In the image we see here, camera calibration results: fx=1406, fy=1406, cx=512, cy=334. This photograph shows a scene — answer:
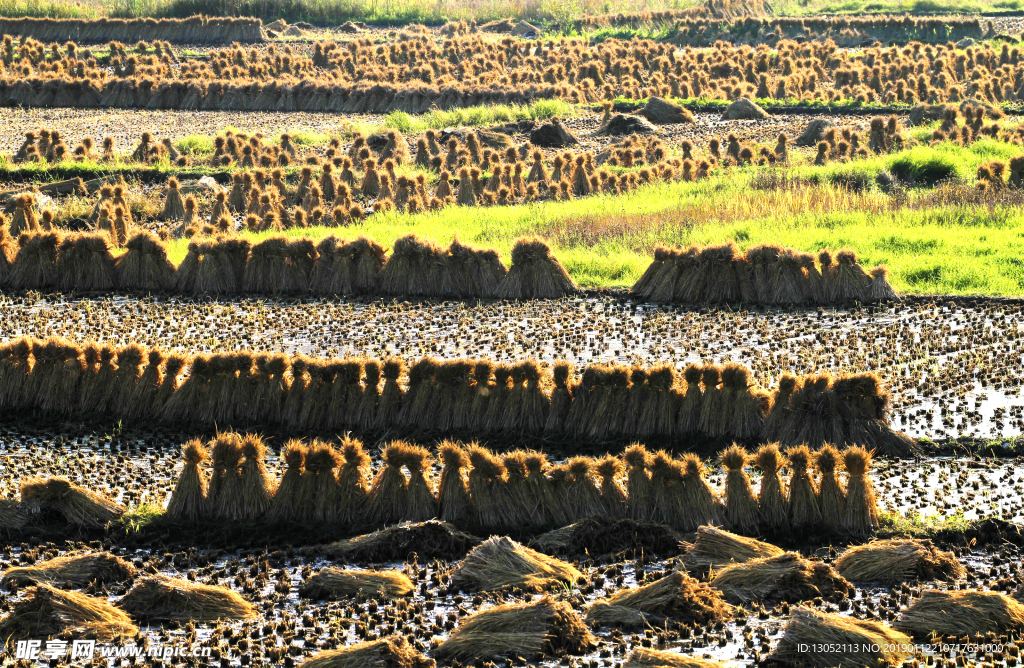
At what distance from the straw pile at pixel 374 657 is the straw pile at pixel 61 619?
5.17 ft

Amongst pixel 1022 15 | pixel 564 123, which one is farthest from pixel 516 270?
pixel 1022 15

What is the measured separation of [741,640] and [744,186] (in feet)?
60.9

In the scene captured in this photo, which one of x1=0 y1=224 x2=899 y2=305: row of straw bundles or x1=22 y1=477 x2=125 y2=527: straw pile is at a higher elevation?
x1=0 y1=224 x2=899 y2=305: row of straw bundles

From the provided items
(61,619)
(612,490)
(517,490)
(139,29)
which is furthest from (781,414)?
(139,29)

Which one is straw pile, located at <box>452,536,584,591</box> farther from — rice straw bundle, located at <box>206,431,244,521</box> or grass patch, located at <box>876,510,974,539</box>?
grass patch, located at <box>876,510,974,539</box>

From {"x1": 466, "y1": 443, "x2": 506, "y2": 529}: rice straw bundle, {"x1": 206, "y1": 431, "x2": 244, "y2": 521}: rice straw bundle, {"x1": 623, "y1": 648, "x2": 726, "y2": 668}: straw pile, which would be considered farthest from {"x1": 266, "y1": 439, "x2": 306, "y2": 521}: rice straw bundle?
{"x1": 623, "y1": 648, "x2": 726, "y2": 668}: straw pile

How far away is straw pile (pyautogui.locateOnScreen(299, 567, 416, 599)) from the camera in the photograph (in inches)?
416

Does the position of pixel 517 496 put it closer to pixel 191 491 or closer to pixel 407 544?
pixel 407 544

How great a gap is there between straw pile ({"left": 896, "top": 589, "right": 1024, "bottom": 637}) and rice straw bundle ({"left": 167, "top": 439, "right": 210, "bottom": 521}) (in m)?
6.11

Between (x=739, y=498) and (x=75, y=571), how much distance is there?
5.42 meters

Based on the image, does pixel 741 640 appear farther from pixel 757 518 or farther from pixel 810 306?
pixel 810 306

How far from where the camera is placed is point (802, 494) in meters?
11.9

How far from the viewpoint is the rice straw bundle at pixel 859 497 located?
11672 millimetres

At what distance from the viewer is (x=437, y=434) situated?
14.5m
